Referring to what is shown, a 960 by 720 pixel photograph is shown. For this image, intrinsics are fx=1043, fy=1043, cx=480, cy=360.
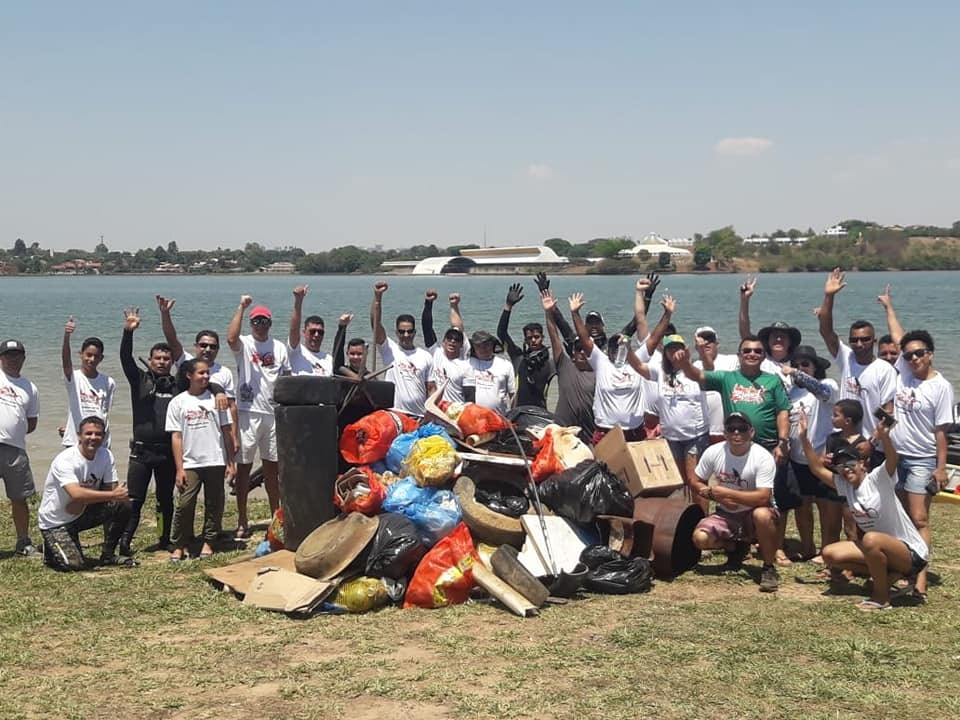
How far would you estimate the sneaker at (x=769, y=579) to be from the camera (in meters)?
7.50

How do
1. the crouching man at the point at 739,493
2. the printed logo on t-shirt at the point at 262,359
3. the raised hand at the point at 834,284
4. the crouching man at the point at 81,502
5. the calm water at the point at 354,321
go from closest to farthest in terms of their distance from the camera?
the crouching man at the point at 739,493, the crouching man at the point at 81,502, the raised hand at the point at 834,284, the printed logo on t-shirt at the point at 262,359, the calm water at the point at 354,321

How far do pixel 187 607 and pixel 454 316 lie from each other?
504cm

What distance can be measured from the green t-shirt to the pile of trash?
1235mm

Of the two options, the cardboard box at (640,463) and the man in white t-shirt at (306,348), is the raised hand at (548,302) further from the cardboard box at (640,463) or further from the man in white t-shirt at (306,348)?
the man in white t-shirt at (306,348)

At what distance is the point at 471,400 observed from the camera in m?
10.1

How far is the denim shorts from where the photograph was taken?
771cm

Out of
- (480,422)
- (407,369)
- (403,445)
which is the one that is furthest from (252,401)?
(480,422)

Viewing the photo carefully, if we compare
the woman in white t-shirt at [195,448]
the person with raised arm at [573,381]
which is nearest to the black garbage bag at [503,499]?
the person with raised arm at [573,381]

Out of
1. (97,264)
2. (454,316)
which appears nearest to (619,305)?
(454,316)

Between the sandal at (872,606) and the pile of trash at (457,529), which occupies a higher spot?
the pile of trash at (457,529)

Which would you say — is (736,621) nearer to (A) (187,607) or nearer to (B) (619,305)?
(A) (187,607)

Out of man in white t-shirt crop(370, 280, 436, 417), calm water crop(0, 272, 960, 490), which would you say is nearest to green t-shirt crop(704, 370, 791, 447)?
man in white t-shirt crop(370, 280, 436, 417)

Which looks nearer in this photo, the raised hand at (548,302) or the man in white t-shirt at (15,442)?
the man in white t-shirt at (15,442)

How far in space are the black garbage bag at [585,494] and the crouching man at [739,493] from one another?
682 mm
